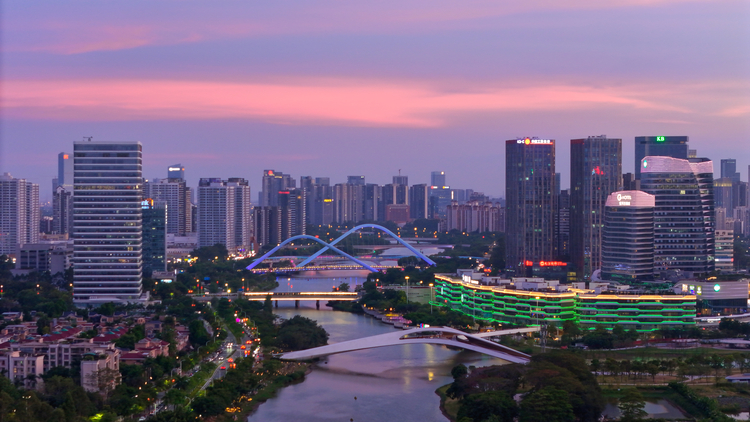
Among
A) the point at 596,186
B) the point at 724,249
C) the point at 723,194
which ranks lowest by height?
the point at 724,249

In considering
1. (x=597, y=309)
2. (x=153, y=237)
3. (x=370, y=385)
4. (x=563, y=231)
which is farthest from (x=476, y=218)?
(x=370, y=385)

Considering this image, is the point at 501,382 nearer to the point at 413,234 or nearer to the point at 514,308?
the point at 514,308

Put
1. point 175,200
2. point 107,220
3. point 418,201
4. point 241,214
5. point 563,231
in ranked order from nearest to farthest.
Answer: point 107,220 → point 563,231 → point 241,214 → point 175,200 → point 418,201

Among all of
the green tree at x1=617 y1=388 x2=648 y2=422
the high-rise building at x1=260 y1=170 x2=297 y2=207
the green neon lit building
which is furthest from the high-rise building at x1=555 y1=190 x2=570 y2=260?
the high-rise building at x1=260 y1=170 x2=297 y2=207

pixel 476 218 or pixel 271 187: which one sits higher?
pixel 271 187

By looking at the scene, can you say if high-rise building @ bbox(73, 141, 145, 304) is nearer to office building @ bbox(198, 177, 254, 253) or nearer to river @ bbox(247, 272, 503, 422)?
river @ bbox(247, 272, 503, 422)

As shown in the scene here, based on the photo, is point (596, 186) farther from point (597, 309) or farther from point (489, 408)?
point (489, 408)

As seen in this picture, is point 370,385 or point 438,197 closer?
point 370,385
